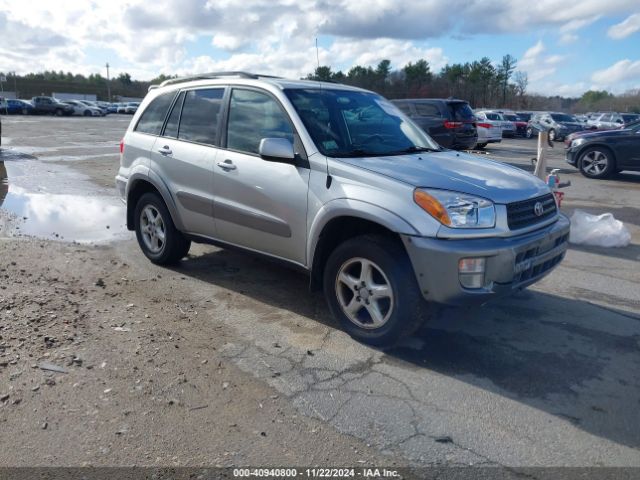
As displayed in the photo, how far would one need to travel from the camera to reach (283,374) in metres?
3.75

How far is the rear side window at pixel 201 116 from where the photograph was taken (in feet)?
17.1

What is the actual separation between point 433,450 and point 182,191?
3.49 metres

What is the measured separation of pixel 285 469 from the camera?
281cm

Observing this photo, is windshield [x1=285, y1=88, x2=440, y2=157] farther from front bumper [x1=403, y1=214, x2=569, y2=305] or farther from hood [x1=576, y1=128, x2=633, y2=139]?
hood [x1=576, y1=128, x2=633, y2=139]

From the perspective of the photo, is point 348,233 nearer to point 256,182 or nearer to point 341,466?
point 256,182

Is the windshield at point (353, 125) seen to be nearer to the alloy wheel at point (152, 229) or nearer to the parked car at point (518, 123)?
the alloy wheel at point (152, 229)

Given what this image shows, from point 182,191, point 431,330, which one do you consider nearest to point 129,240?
point 182,191

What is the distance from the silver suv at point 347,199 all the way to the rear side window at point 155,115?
0.04m

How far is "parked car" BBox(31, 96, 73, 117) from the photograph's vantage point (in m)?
49.8

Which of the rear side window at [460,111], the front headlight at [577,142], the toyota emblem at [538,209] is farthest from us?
the rear side window at [460,111]

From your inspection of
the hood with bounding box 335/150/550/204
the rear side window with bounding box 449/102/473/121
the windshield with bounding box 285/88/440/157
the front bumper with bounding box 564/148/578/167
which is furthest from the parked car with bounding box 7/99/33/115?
the hood with bounding box 335/150/550/204

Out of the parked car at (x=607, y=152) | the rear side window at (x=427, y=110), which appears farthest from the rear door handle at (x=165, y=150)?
the rear side window at (x=427, y=110)

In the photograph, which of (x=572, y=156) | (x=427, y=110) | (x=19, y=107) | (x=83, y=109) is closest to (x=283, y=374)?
(x=572, y=156)

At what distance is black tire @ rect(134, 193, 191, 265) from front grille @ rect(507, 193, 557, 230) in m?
3.31
